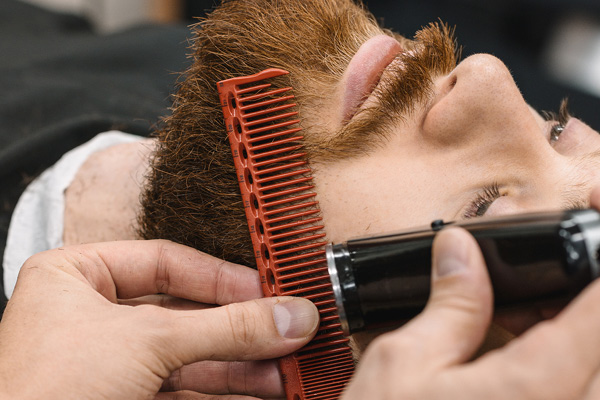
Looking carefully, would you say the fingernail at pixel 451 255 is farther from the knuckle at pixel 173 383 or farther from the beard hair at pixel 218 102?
the knuckle at pixel 173 383

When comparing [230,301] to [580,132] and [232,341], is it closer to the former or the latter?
[232,341]

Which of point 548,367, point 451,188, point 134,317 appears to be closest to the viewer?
point 548,367

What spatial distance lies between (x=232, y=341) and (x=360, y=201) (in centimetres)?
39

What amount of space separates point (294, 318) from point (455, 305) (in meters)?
0.37

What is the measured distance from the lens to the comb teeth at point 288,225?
1.15m

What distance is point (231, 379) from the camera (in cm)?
125

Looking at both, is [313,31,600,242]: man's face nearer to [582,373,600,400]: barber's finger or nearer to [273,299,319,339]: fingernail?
[273,299,319,339]: fingernail

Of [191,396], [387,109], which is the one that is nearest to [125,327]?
[191,396]

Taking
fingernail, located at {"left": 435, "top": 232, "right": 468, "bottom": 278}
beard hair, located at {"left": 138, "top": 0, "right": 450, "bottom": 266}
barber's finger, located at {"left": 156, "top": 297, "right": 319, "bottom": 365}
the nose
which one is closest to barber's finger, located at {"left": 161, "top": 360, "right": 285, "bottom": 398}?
barber's finger, located at {"left": 156, "top": 297, "right": 319, "bottom": 365}

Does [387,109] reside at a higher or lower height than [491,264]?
higher

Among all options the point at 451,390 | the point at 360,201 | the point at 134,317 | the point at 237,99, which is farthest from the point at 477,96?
the point at 134,317

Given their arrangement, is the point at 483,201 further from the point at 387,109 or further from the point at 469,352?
the point at 469,352

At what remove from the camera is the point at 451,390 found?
739mm

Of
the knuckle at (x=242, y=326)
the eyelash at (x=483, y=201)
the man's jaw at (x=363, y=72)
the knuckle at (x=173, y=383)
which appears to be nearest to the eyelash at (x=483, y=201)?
the eyelash at (x=483, y=201)
